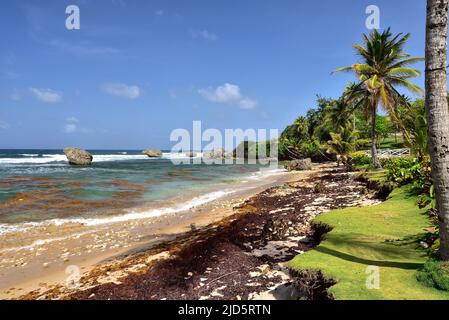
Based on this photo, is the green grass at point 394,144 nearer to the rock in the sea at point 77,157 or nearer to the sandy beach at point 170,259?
the sandy beach at point 170,259

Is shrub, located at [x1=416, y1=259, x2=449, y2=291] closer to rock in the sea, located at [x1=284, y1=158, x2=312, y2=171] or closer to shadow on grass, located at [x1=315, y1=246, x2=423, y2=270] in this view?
shadow on grass, located at [x1=315, y1=246, x2=423, y2=270]

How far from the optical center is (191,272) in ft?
22.7

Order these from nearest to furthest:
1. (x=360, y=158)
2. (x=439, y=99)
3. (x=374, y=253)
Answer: (x=439, y=99) → (x=374, y=253) → (x=360, y=158)

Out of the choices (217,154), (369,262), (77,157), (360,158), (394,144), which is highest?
(394,144)

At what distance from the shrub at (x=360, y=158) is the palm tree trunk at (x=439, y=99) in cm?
2712

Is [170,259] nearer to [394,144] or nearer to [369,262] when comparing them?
[369,262]

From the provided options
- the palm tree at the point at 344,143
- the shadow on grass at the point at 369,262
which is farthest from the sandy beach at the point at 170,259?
the palm tree at the point at 344,143

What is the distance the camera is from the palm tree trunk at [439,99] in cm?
482

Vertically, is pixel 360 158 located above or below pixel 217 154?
above

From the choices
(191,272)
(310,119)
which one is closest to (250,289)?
(191,272)

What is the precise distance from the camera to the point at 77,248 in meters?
10.3

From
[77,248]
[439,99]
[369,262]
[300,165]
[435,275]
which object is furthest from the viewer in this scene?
[300,165]

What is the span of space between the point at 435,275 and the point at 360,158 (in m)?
29.4

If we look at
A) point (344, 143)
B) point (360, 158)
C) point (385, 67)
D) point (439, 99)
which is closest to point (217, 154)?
point (360, 158)
